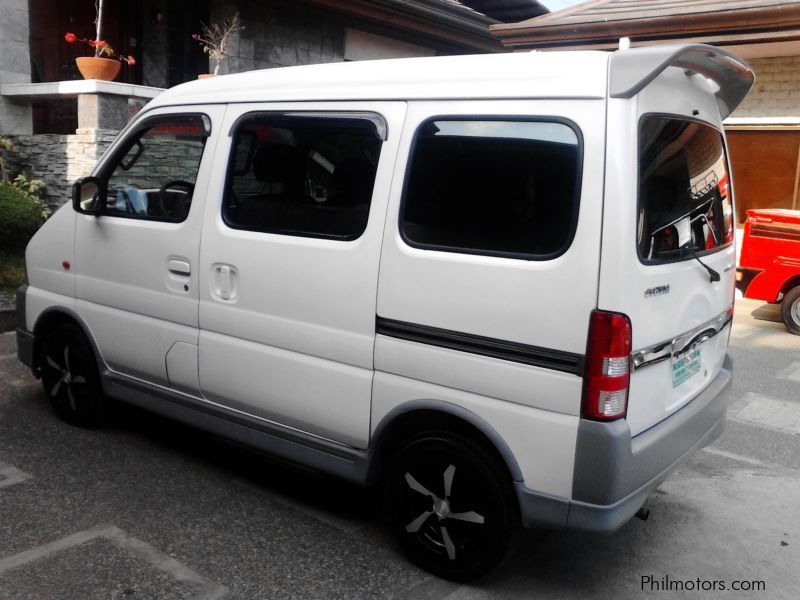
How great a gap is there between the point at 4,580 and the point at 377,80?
8.31ft

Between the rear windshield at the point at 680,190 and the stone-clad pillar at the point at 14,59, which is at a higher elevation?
the stone-clad pillar at the point at 14,59

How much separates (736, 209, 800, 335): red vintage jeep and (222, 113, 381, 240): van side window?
646 centimetres

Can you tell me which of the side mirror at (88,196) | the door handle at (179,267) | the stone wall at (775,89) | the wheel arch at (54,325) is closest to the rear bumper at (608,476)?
the door handle at (179,267)

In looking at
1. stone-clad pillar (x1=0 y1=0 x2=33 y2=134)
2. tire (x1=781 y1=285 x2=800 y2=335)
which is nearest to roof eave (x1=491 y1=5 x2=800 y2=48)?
tire (x1=781 y1=285 x2=800 y2=335)

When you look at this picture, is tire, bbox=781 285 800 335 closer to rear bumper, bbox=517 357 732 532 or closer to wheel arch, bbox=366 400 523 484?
rear bumper, bbox=517 357 732 532

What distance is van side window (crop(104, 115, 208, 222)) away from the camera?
4086 millimetres

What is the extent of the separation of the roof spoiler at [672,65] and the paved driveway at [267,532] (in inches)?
79.5

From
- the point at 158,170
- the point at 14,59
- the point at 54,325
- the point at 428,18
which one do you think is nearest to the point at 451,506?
the point at 158,170

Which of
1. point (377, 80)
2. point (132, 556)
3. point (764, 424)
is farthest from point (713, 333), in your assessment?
point (132, 556)

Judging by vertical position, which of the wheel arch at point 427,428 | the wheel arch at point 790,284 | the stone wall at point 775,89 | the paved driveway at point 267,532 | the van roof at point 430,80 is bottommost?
the paved driveway at point 267,532

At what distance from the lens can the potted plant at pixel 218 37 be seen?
1082cm

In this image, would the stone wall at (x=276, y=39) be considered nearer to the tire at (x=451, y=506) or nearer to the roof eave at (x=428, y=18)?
the roof eave at (x=428, y=18)

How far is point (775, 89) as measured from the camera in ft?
36.0

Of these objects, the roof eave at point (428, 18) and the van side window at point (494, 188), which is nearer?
the van side window at point (494, 188)
